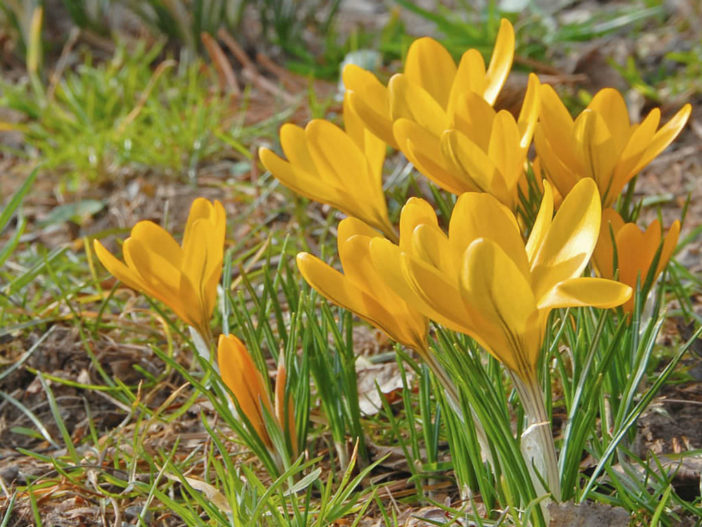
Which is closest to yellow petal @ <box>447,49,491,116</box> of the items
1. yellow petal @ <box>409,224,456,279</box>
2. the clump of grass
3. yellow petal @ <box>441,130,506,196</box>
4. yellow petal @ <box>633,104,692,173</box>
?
yellow petal @ <box>441,130,506,196</box>

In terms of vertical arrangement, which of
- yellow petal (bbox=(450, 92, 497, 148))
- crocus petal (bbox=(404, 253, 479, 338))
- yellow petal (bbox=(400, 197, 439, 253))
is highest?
yellow petal (bbox=(450, 92, 497, 148))

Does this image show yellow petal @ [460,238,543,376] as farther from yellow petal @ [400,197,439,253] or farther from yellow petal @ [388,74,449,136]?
yellow petal @ [388,74,449,136]

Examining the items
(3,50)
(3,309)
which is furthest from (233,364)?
(3,50)

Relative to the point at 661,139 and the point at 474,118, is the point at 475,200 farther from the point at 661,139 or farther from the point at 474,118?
the point at 661,139

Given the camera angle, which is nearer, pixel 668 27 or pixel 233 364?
pixel 233 364

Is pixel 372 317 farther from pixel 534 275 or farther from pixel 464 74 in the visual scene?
pixel 464 74

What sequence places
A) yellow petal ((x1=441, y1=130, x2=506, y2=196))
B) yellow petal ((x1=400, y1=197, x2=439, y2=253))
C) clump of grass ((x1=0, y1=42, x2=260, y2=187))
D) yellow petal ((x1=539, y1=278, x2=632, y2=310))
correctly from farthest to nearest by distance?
clump of grass ((x1=0, y1=42, x2=260, y2=187)) → yellow petal ((x1=441, y1=130, x2=506, y2=196)) → yellow petal ((x1=400, y1=197, x2=439, y2=253)) → yellow petal ((x1=539, y1=278, x2=632, y2=310))

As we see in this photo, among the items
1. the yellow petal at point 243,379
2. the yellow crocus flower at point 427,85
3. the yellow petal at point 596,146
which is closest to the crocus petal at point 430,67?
the yellow crocus flower at point 427,85
